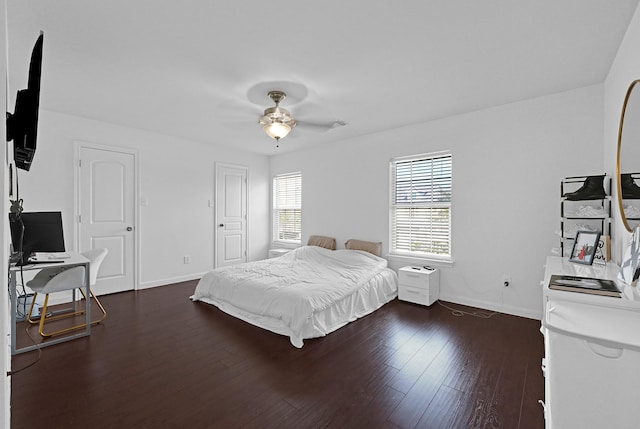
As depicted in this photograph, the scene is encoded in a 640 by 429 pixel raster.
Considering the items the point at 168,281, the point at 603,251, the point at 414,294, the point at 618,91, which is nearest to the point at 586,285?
the point at 603,251

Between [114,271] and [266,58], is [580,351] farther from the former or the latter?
[114,271]

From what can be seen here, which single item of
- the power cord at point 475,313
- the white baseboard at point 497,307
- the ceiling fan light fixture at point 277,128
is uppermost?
the ceiling fan light fixture at point 277,128

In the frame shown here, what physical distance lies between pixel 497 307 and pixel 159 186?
206 inches

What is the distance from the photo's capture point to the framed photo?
7.72 feet

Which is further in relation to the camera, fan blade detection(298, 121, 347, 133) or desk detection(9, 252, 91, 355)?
fan blade detection(298, 121, 347, 133)

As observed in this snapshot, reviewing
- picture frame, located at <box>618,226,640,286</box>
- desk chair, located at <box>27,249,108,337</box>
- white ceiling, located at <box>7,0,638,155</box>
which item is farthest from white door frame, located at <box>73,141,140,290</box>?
picture frame, located at <box>618,226,640,286</box>

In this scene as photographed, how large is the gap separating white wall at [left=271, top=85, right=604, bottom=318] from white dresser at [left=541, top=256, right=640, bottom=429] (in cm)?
235

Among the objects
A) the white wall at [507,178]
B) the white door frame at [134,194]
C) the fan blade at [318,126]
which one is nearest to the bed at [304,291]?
the white wall at [507,178]

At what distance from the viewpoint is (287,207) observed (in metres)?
6.23

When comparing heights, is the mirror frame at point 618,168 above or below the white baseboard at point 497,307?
above

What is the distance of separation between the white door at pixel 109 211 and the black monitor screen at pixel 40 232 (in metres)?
1.46

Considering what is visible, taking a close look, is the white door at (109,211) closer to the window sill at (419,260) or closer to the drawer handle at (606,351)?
the window sill at (419,260)

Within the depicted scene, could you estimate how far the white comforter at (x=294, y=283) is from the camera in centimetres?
287

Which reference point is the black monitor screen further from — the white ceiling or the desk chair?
the white ceiling
